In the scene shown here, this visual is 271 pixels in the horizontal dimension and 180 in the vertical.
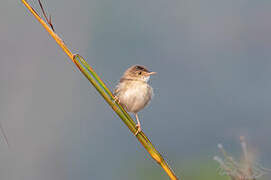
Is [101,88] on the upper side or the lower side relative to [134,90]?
lower

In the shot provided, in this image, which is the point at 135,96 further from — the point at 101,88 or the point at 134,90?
the point at 101,88

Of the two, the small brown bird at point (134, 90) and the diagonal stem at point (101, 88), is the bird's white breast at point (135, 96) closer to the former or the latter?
the small brown bird at point (134, 90)

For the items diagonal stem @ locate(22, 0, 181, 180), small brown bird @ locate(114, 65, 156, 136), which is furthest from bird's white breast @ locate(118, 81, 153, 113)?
diagonal stem @ locate(22, 0, 181, 180)

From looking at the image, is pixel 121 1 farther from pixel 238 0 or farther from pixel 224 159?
pixel 224 159

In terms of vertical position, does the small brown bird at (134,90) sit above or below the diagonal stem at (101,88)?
above

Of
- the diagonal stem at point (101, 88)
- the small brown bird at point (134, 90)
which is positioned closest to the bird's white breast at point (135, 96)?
the small brown bird at point (134, 90)

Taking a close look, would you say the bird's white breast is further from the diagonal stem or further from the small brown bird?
the diagonal stem

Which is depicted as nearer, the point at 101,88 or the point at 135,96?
the point at 101,88

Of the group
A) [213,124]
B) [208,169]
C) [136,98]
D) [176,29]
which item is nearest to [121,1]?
[176,29]

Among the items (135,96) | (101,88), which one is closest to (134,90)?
(135,96)
